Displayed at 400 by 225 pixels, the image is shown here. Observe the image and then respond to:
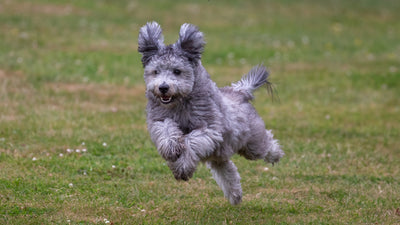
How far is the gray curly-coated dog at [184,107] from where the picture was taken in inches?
254

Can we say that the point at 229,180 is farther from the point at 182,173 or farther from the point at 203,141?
the point at 182,173

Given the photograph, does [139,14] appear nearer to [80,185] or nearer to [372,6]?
[372,6]

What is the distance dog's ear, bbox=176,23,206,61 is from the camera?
6688mm

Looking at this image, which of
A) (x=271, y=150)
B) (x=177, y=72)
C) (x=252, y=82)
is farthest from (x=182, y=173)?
(x=252, y=82)

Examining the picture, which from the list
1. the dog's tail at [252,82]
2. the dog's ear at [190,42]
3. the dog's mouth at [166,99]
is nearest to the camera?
the dog's mouth at [166,99]

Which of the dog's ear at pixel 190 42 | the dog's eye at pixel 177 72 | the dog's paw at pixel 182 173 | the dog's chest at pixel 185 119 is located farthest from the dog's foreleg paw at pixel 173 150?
the dog's ear at pixel 190 42

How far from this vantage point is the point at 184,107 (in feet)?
22.2

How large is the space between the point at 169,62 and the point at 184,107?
0.52 meters

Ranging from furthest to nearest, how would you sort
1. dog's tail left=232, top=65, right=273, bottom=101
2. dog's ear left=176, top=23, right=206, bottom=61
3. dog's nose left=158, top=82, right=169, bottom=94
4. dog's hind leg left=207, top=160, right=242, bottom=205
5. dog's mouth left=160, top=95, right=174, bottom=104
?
dog's tail left=232, top=65, right=273, bottom=101, dog's hind leg left=207, top=160, right=242, bottom=205, dog's ear left=176, top=23, right=206, bottom=61, dog's mouth left=160, top=95, right=174, bottom=104, dog's nose left=158, top=82, right=169, bottom=94

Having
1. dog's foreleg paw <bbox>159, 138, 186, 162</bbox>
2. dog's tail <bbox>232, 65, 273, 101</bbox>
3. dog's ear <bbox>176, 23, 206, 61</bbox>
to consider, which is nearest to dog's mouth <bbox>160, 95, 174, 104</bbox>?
dog's foreleg paw <bbox>159, 138, 186, 162</bbox>

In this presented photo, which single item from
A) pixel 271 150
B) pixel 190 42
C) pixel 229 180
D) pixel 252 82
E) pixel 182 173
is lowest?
pixel 229 180

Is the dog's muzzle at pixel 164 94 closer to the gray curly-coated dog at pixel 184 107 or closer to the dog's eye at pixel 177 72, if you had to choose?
the gray curly-coated dog at pixel 184 107

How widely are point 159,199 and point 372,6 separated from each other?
2237cm

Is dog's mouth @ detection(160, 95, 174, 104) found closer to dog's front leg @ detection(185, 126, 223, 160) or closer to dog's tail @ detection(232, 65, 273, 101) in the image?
dog's front leg @ detection(185, 126, 223, 160)
